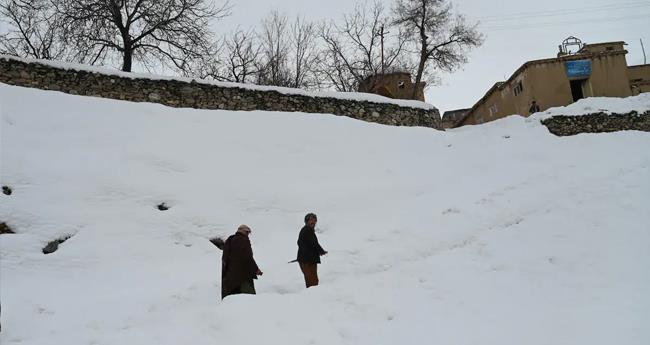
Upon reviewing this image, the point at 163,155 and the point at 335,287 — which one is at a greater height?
the point at 163,155

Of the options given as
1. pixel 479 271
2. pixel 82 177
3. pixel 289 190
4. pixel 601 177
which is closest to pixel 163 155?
pixel 82 177

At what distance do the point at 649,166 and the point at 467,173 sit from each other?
4.40 meters

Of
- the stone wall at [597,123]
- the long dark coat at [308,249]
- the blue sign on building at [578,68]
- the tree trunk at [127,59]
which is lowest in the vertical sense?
the long dark coat at [308,249]

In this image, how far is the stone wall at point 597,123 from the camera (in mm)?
16047

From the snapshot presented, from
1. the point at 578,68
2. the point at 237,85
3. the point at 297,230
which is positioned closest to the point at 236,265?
the point at 297,230

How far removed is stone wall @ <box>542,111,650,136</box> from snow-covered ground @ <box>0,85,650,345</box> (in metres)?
2.59

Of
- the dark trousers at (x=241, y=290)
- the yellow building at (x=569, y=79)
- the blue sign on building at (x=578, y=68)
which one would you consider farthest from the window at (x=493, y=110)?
the dark trousers at (x=241, y=290)

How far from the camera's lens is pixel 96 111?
1048cm

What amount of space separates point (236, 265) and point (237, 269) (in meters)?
0.05

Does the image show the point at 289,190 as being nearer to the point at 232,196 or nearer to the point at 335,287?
the point at 232,196

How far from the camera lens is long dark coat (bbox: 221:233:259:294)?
17.6 feet

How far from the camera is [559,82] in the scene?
19875 millimetres

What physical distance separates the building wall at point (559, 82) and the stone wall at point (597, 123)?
3588 millimetres

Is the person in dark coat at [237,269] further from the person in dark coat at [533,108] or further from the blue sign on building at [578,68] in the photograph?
the blue sign on building at [578,68]
